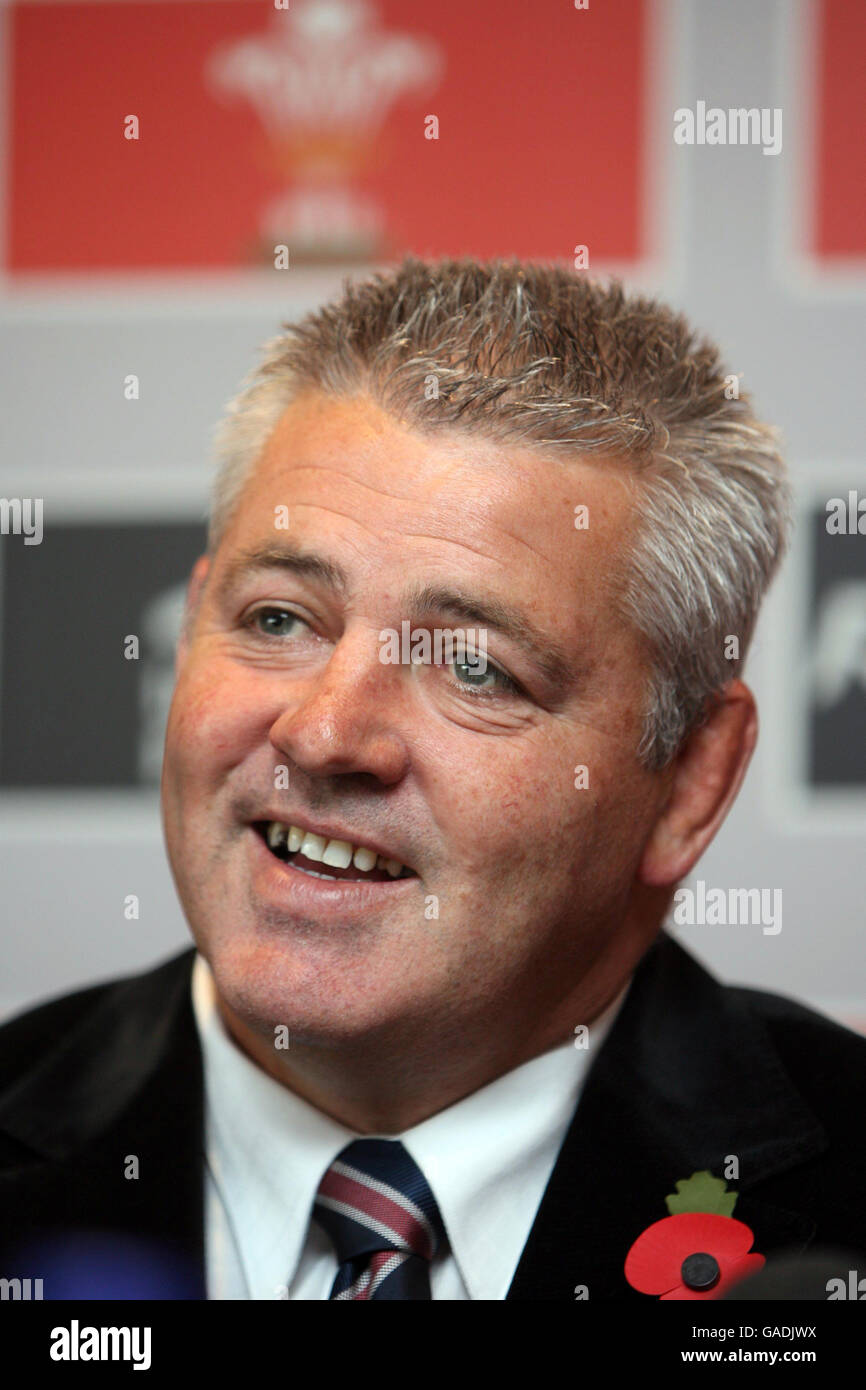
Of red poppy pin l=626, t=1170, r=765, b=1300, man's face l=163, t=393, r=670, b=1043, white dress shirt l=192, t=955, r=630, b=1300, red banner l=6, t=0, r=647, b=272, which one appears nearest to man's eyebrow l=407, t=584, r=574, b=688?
man's face l=163, t=393, r=670, b=1043

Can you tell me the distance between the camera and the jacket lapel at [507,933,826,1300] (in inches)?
56.9

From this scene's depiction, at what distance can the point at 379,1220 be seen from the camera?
4.74 feet

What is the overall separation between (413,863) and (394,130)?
70.6 inches

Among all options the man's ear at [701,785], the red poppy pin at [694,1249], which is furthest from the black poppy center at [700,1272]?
the man's ear at [701,785]

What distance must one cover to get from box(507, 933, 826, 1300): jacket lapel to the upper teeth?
33 centimetres

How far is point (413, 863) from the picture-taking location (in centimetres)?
139

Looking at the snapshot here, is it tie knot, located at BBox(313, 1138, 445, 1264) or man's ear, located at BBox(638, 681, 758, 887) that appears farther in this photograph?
man's ear, located at BBox(638, 681, 758, 887)

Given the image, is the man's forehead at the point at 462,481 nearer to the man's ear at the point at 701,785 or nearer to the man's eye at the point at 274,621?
the man's eye at the point at 274,621

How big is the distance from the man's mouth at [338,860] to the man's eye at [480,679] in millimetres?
174

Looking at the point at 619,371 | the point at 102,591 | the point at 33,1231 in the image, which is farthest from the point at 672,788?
the point at 102,591

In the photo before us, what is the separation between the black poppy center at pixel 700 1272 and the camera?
141cm

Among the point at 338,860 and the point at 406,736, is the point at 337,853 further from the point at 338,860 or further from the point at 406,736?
the point at 406,736

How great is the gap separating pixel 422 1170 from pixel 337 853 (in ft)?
1.06

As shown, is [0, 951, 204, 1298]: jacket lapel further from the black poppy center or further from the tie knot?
the black poppy center
